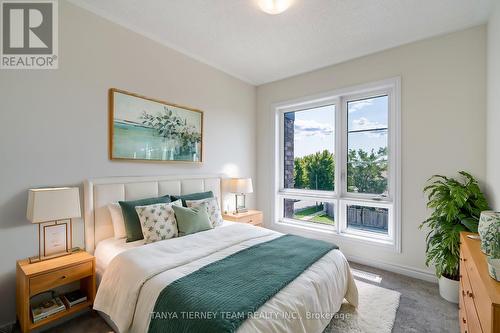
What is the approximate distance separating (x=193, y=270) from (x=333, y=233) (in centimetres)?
248

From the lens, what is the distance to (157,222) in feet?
7.29

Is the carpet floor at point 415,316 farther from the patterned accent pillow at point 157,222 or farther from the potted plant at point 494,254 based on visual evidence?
the potted plant at point 494,254

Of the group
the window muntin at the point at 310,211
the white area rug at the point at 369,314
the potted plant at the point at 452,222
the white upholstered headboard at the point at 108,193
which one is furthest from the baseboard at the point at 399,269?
the white upholstered headboard at the point at 108,193

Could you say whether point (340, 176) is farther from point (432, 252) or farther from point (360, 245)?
point (432, 252)

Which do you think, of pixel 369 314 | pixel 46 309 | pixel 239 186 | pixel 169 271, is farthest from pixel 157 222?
pixel 369 314

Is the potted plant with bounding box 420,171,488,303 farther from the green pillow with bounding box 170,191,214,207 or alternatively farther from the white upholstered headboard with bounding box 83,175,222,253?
the white upholstered headboard with bounding box 83,175,222,253

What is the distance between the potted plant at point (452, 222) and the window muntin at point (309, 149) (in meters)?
1.44

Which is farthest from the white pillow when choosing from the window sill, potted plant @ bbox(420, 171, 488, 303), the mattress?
potted plant @ bbox(420, 171, 488, 303)

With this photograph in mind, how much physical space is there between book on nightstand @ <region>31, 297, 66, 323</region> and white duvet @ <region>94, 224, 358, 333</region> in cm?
36

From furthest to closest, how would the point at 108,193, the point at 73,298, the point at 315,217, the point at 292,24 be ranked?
the point at 315,217 → the point at 292,24 → the point at 108,193 → the point at 73,298

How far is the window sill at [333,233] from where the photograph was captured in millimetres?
3010

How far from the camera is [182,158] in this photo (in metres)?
3.10

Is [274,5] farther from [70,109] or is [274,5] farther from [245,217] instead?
[245,217]

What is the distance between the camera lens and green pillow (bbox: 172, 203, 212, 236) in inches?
93.2
